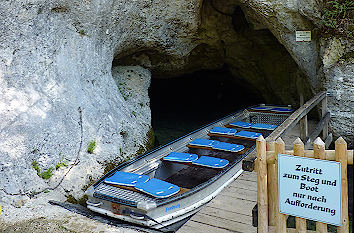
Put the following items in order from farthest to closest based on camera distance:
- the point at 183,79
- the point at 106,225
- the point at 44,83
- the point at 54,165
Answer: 1. the point at 183,79
2. the point at 44,83
3. the point at 54,165
4. the point at 106,225

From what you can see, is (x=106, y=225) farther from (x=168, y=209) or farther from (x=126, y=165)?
(x=126, y=165)

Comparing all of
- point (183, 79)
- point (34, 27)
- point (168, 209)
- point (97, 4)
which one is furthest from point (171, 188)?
point (183, 79)

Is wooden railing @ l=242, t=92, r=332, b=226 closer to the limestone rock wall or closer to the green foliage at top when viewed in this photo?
the green foliage at top

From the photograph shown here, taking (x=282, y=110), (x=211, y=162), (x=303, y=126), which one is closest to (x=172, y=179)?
(x=211, y=162)

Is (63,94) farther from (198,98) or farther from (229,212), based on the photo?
(198,98)

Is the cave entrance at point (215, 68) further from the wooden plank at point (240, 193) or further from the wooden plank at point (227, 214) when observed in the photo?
the wooden plank at point (227, 214)

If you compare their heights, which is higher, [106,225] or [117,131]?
[117,131]

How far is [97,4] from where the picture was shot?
270 inches

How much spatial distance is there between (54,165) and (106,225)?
5.54ft

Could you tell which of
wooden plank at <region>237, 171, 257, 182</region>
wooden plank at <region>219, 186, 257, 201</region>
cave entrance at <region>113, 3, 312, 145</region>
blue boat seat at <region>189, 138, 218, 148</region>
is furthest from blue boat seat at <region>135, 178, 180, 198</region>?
cave entrance at <region>113, 3, 312, 145</region>

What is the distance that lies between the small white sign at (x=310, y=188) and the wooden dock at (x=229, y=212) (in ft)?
4.25

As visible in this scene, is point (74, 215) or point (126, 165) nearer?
point (74, 215)

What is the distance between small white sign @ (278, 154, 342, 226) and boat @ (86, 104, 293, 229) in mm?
1973

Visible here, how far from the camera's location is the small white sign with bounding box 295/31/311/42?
7837 millimetres
